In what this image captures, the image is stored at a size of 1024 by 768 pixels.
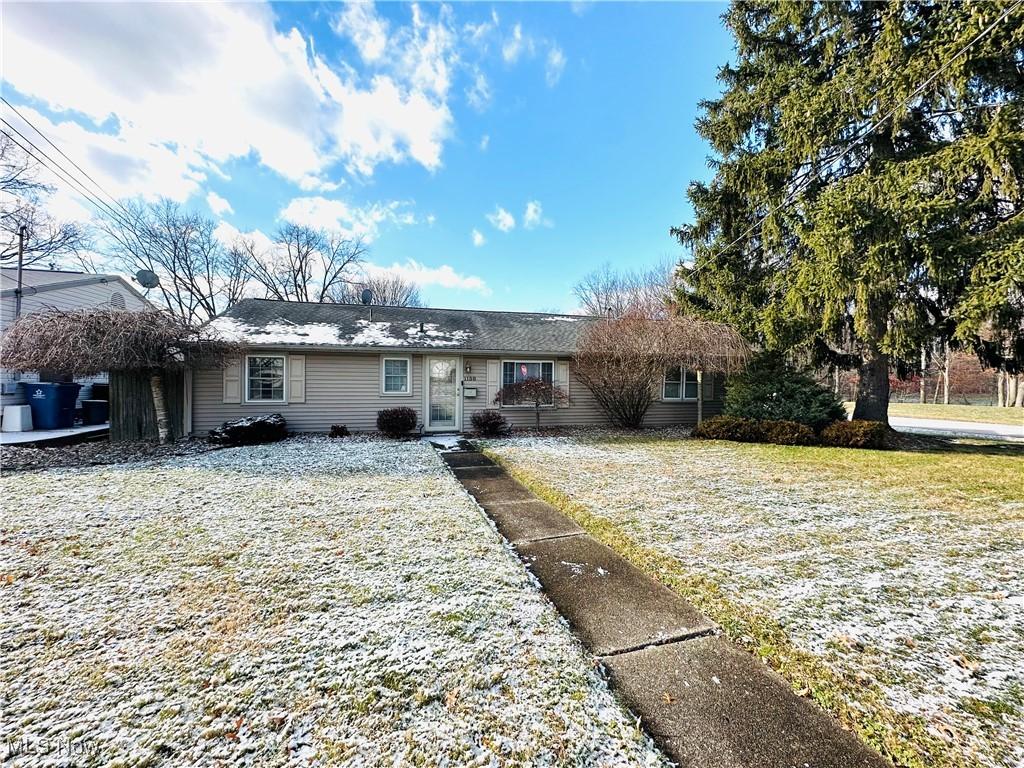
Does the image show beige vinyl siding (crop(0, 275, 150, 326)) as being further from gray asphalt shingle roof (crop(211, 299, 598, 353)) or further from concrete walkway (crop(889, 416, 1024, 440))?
concrete walkway (crop(889, 416, 1024, 440))

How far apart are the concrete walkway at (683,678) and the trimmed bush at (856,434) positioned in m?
8.29

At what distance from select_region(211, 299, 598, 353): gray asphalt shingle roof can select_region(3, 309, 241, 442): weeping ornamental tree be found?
1362mm

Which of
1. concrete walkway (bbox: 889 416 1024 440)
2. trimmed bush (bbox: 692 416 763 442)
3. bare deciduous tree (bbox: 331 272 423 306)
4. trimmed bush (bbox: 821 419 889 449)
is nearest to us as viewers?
trimmed bush (bbox: 821 419 889 449)

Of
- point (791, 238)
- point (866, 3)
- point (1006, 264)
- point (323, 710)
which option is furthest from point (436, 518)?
point (866, 3)

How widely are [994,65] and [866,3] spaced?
10.1ft

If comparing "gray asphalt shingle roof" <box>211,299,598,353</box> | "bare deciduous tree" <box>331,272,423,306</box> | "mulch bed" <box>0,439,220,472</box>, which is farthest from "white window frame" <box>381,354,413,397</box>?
"bare deciduous tree" <box>331,272,423,306</box>

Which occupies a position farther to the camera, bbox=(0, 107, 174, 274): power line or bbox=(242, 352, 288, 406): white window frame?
bbox=(242, 352, 288, 406): white window frame

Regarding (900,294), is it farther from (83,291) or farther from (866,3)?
(83,291)

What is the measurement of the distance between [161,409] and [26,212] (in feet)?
49.1

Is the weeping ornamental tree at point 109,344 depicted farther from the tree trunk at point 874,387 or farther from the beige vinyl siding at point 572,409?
the tree trunk at point 874,387

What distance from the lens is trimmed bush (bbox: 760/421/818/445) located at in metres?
9.18

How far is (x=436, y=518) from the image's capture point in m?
4.29

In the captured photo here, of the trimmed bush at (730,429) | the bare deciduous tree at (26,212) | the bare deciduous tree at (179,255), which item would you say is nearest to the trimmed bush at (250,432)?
the trimmed bush at (730,429)

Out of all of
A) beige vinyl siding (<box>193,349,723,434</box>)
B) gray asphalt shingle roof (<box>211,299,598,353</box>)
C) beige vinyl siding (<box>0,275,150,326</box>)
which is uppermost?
beige vinyl siding (<box>0,275,150,326</box>)
